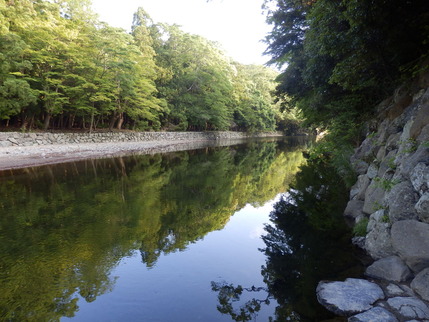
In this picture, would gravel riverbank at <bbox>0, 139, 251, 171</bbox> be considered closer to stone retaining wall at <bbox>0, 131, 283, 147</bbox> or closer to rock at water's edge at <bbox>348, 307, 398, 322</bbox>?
stone retaining wall at <bbox>0, 131, 283, 147</bbox>

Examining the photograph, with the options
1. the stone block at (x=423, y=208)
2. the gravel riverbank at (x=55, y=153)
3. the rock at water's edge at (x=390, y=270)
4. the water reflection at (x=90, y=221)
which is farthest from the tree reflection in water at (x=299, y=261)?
the gravel riverbank at (x=55, y=153)

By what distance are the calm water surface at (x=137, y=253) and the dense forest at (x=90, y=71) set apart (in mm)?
9995

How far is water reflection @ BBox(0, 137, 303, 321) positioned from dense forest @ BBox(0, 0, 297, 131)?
8215 millimetres

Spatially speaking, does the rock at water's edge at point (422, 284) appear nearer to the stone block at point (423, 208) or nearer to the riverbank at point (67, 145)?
the stone block at point (423, 208)

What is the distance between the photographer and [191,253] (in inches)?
203

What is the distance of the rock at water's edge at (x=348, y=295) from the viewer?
319 cm

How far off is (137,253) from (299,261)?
3019 mm

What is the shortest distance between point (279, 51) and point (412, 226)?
14.8m

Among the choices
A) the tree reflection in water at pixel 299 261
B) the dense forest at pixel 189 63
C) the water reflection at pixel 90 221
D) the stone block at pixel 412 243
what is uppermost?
the dense forest at pixel 189 63

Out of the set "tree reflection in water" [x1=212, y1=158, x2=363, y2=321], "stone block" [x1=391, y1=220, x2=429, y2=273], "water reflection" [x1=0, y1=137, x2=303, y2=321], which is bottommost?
"water reflection" [x1=0, y1=137, x2=303, y2=321]

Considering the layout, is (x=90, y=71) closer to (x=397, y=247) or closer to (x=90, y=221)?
(x=90, y=221)

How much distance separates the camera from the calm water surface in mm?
3518

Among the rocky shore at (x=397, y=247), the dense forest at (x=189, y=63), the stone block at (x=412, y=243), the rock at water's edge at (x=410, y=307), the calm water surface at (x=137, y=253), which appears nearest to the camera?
the rock at water's edge at (x=410, y=307)

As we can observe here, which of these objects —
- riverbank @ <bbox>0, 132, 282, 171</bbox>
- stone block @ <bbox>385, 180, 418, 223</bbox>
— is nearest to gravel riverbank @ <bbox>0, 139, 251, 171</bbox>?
riverbank @ <bbox>0, 132, 282, 171</bbox>
